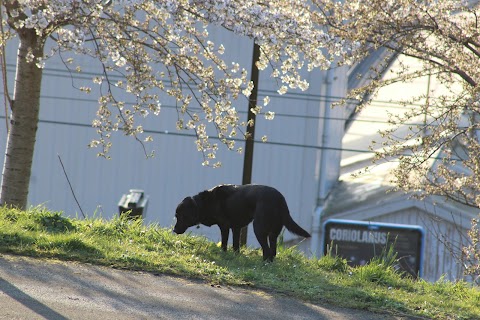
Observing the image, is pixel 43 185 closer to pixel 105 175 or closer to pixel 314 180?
pixel 105 175

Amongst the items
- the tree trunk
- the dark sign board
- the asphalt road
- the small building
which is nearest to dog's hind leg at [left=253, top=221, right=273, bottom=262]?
the asphalt road

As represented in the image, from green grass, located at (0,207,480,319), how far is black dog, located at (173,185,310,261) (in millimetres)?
202

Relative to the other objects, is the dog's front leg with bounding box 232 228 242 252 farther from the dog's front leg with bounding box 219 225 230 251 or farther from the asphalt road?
the asphalt road

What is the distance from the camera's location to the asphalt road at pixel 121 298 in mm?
6523

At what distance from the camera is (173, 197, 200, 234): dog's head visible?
30.5 ft

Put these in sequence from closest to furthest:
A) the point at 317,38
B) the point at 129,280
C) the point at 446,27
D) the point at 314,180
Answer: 1. the point at 129,280
2. the point at 317,38
3. the point at 446,27
4. the point at 314,180

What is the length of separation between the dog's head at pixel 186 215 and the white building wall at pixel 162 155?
19375 millimetres

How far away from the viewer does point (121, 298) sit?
6.91 m

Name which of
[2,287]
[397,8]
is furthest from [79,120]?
[2,287]

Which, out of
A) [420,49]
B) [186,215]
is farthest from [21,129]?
[420,49]

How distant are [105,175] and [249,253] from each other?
21445 mm

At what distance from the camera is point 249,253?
9430 millimetres

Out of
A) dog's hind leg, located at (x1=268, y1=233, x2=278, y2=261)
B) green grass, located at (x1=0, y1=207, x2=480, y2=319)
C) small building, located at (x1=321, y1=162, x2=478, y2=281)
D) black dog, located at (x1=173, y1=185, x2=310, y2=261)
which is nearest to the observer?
green grass, located at (x1=0, y1=207, x2=480, y2=319)

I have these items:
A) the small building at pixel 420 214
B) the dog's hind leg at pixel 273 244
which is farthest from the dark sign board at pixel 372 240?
the small building at pixel 420 214
